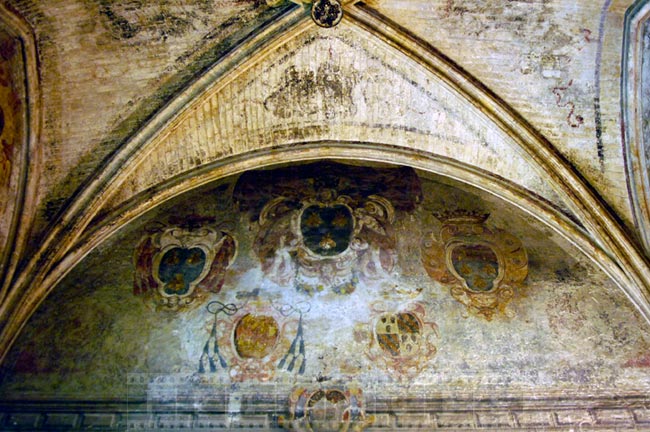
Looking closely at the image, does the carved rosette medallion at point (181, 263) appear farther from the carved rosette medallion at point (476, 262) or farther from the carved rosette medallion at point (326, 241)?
the carved rosette medallion at point (476, 262)

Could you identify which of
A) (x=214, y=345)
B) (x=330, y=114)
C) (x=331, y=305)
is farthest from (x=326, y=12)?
(x=214, y=345)

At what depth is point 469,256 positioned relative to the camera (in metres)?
10.1

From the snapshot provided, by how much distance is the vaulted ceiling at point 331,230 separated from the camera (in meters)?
8.91

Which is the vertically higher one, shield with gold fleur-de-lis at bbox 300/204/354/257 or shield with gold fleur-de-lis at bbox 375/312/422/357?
shield with gold fleur-de-lis at bbox 300/204/354/257

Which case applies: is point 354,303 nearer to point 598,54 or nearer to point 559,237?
point 559,237

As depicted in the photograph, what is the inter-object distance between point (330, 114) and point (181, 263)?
2789 millimetres

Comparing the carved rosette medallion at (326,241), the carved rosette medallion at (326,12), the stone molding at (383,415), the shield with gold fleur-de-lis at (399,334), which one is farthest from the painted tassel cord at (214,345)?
the carved rosette medallion at (326,12)

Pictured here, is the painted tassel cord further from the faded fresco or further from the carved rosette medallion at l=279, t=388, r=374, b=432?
the carved rosette medallion at l=279, t=388, r=374, b=432

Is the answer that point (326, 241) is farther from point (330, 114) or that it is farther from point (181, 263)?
point (181, 263)

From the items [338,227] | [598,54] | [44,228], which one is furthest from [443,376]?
[44,228]

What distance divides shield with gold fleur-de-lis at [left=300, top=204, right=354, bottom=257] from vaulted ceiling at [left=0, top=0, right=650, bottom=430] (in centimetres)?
4

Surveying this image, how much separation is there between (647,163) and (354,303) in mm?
3916

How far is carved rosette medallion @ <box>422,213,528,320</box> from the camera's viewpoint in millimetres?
9812

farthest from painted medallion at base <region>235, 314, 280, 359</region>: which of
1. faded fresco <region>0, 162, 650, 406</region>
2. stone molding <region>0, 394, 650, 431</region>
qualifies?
stone molding <region>0, 394, 650, 431</region>
